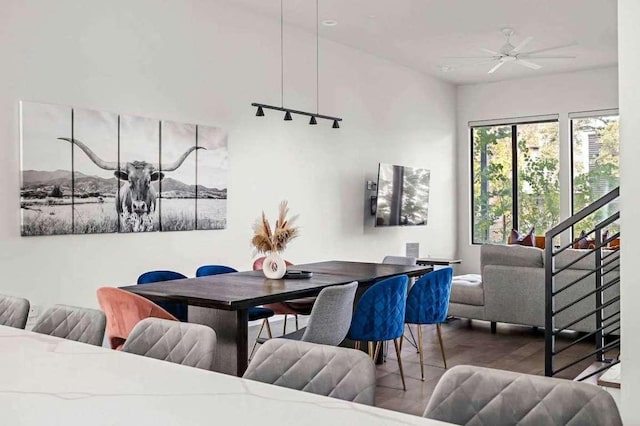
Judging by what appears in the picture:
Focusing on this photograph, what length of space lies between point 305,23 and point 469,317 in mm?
3509

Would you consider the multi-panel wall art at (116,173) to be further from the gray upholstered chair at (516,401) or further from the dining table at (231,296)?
the gray upholstered chair at (516,401)

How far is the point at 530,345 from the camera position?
6.03 metres

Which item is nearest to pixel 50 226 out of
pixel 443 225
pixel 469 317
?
pixel 469 317

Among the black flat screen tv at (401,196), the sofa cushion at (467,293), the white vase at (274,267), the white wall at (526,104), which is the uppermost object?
the white wall at (526,104)

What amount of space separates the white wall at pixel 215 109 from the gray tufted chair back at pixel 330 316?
2259 mm

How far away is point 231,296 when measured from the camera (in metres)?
3.65

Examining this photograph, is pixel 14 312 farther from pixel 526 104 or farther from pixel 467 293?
pixel 526 104

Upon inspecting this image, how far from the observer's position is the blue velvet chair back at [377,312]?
13.7 ft

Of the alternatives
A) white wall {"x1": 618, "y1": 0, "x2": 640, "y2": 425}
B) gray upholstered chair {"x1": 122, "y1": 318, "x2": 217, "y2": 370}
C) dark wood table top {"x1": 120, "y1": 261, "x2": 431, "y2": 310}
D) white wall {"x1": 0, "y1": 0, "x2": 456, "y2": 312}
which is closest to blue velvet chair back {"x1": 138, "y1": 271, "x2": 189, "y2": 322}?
dark wood table top {"x1": 120, "y1": 261, "x2": 431, "y2": 310}

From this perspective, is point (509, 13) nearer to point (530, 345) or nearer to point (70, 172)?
point (530, 345)

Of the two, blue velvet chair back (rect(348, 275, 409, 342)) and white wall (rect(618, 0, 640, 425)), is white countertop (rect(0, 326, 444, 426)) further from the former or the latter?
blue velvet chair back (rect(348, 275, 409, 342))

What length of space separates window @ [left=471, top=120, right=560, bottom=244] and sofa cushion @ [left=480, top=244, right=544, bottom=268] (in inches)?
147

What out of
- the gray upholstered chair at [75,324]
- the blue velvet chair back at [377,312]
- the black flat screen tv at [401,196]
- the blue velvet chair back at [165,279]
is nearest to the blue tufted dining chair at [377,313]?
the blue velvet chair back at [377,312]

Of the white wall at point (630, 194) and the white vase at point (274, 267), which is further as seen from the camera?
the white vase at point (274, 267)
